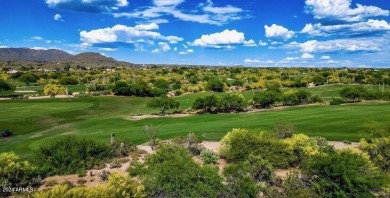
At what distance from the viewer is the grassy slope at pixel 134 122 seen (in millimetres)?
43344

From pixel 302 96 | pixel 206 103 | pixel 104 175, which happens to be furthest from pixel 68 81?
pixel 104 175

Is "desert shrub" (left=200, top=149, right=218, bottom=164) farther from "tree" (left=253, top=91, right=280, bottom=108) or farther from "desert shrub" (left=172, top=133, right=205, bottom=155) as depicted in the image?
"tree" (left=253, top=91, right=280, bottom=108)

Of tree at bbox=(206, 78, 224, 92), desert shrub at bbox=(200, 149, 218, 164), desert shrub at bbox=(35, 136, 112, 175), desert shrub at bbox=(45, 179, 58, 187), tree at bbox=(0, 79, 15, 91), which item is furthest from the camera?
tree at bbox=(206, 78, 224, 92)

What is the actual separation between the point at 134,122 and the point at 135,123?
1.05 m

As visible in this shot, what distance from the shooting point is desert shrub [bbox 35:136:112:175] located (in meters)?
30.9

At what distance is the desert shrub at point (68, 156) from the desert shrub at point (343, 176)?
16837mm

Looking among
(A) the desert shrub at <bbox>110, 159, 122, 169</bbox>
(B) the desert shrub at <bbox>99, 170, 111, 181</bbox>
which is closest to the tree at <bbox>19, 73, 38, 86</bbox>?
(A) the desert shrub at <bbox>110, 159, 122, 169</bbox>

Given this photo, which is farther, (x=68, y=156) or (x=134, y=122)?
(x=134, y=122)

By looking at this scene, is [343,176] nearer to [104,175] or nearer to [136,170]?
[136,170]

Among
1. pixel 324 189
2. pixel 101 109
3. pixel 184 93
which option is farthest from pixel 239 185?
pixel 184 93

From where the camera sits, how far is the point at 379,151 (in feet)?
Result: 104

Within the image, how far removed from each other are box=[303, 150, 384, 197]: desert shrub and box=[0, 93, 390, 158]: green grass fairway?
14.7 metres

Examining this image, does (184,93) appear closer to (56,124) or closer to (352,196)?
(56,124)

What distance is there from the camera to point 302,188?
24094 mm
